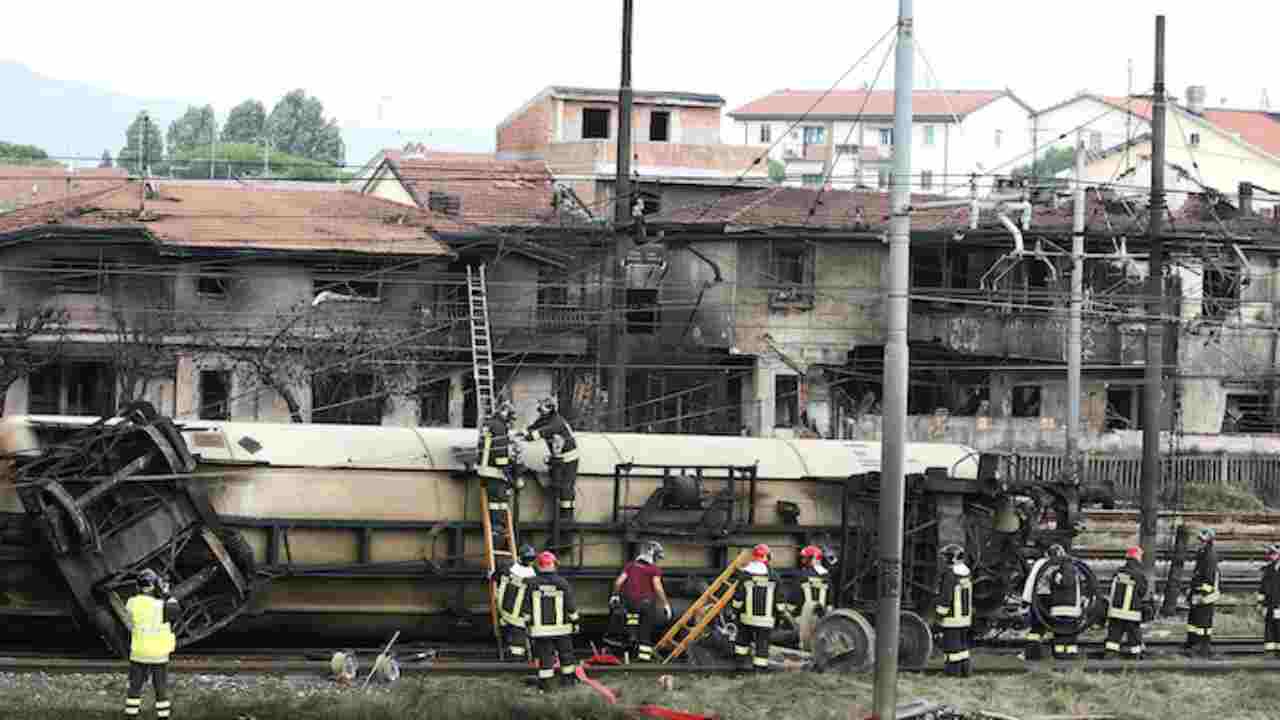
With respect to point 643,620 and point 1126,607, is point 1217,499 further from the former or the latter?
point 643,620

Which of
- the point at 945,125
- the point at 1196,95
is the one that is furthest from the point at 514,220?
the point at 945,125

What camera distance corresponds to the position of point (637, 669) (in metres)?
20.2

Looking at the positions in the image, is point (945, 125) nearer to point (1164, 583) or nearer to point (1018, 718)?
point (1164, 583)

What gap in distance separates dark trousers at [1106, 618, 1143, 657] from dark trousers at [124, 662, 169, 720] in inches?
472

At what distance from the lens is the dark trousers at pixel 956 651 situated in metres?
20.8

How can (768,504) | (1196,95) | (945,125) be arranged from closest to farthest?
(768,504), (1196,95), (945,125)

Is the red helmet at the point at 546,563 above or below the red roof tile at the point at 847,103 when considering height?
below

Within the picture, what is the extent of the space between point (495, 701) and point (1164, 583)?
15.9 m

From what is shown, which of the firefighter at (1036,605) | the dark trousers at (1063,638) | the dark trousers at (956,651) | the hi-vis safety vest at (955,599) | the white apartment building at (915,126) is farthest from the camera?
the white apartment building at (915,126)

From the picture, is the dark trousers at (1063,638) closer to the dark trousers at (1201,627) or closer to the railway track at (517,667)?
the railway track at (517,667)

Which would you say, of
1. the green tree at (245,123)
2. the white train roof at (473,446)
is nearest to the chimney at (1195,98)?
the white train roof at (473,446)

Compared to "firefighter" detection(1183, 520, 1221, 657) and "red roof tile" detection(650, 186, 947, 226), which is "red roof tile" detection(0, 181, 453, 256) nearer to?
A: "red roof tile" detection(650, 186, 947, 226)

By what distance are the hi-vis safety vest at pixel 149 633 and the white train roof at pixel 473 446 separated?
12.3 ft

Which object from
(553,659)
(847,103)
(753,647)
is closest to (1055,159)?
(847,103)
